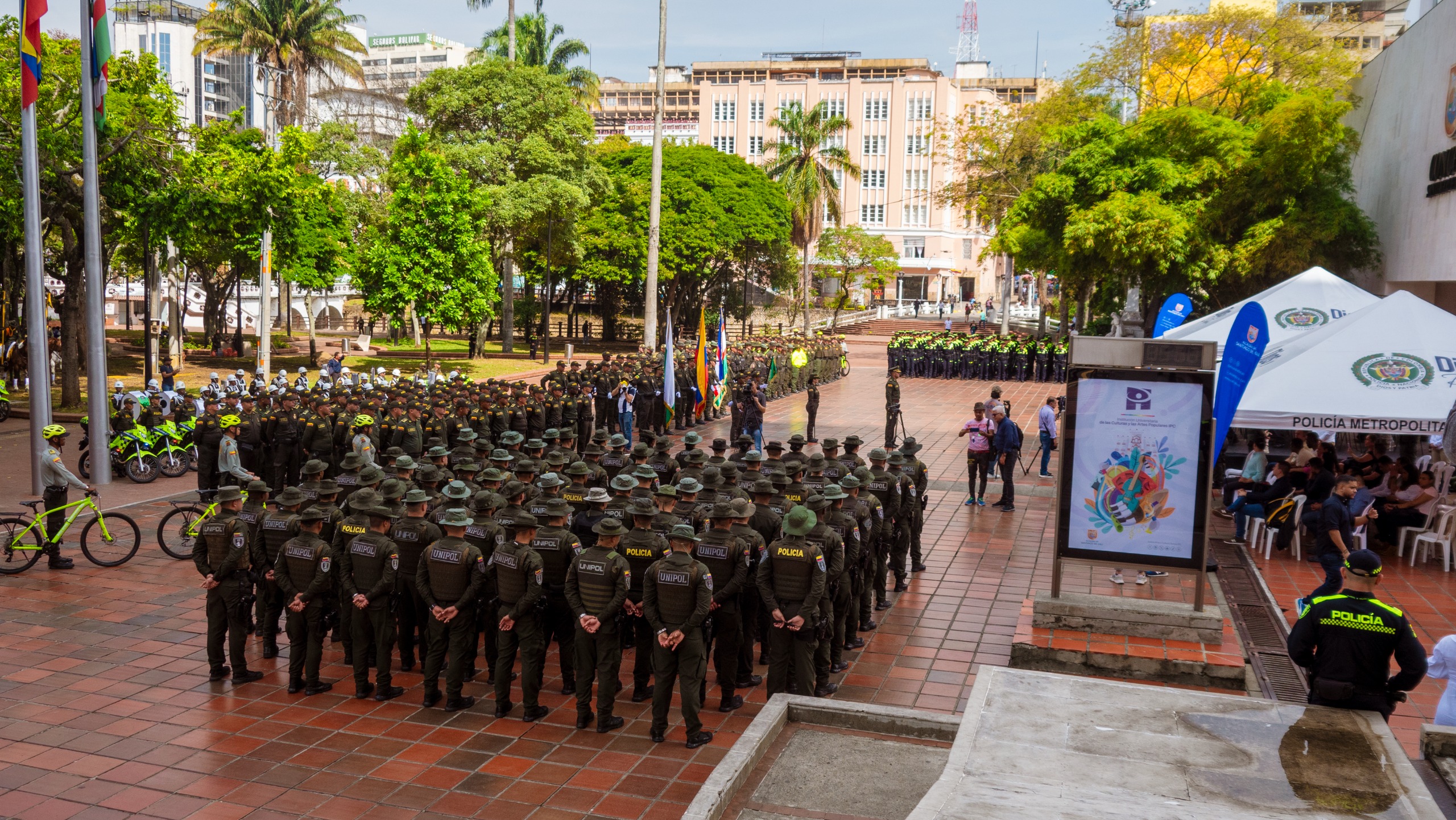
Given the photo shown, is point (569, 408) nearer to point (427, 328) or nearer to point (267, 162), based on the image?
point (267, 162)

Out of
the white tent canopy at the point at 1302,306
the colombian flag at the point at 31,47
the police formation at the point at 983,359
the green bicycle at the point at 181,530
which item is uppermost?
the colombian flag at the point at 31,47

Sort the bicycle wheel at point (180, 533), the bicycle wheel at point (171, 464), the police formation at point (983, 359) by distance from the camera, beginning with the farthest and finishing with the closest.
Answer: the police formation at point (983, 359)
the bicycle wheel at point (171, 464)
the bicycle wheel at point (180, 533)

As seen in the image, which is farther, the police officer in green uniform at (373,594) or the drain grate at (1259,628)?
the drain grate at (1259,628)

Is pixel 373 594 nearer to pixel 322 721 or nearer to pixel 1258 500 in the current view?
pixel 322 721

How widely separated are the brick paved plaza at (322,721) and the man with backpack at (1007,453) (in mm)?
3675

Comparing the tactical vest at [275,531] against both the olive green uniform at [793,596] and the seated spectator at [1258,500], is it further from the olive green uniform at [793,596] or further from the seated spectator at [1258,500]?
the seated spectator at [1258,500]

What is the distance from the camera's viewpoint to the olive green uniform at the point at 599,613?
7469 mm

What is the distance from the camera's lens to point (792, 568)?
788 centimetres

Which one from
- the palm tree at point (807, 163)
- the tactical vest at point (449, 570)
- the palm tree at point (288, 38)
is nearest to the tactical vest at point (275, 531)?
the tactical vest at point (449, 570)

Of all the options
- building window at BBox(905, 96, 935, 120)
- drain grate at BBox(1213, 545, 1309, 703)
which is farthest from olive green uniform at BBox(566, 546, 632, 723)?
building window at BBox(905, 96, 935, 120)

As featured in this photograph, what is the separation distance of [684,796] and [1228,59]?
99.8 ft

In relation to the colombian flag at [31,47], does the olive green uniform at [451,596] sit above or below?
below

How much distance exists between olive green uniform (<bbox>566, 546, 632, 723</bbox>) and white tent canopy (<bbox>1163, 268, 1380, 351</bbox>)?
10806 millimetres

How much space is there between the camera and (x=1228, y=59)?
30.4 m
